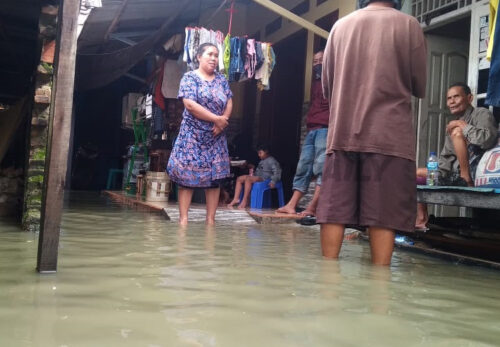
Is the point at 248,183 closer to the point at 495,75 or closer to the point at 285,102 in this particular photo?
the point at 285,102

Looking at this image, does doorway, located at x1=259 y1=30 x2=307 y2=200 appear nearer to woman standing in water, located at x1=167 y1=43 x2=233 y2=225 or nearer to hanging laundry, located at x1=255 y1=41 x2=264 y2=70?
hanging laundry, located at x1=255 y1=41 x2=264 y2=70

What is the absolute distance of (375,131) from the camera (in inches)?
116

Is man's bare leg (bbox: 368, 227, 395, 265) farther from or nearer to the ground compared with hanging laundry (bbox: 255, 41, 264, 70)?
nearer to the ground

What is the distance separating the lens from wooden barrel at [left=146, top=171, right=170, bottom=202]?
7992 mm

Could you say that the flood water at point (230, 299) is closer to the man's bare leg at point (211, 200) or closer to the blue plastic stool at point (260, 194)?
the man's bare leg at point (211, 200)

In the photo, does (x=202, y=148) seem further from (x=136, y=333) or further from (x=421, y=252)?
(x=136, y=333)

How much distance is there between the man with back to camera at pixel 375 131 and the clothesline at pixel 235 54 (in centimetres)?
402

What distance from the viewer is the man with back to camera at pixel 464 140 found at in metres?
4.25

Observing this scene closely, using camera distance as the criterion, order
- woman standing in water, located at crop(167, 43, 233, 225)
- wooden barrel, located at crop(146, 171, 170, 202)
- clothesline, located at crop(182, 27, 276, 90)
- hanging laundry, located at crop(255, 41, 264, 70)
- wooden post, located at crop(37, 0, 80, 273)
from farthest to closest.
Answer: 1. wooden barrel, located at crop(146, 171, 170, 202)
2. hanging laundry, located at crop(255, 41, 264, 70)
3. clothesline, located at crop(182, 27, 276, 90)
4. woman standing in water, located at crop(167, 43, 233, 225)
5. wooden post, located at crop(37, 0, 80, 273)

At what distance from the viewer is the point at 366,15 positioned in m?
3.07

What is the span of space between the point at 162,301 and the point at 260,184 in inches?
254

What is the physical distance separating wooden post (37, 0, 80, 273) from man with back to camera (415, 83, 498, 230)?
2964mm

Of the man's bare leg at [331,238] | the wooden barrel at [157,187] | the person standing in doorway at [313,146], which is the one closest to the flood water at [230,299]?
the man's bare leg at [331,238]

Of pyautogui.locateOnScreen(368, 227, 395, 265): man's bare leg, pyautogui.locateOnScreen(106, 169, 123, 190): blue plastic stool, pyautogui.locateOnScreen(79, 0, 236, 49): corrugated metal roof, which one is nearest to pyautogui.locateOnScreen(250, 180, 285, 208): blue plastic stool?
pyautogui.locateOnScreen(79, 0, 236, 49): corrugated metal roof
